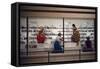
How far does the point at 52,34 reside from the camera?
296 cm

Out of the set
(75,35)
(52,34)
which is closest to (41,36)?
(52,34)

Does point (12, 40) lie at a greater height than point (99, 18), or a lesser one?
lesser

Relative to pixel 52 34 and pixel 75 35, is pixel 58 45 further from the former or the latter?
pixel 75 35

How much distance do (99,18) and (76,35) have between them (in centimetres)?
38

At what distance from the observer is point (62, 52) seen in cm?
301

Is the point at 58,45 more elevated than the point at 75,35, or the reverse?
the point at 75,35

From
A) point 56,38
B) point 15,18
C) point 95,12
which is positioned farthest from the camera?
point 95,12

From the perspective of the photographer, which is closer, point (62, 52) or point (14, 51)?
point (14, 51)

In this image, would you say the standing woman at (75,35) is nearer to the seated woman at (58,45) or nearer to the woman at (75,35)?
the woman at (75,35)

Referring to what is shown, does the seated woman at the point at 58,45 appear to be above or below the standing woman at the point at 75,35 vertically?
below

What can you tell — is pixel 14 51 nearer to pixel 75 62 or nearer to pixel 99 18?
pixel 75 62

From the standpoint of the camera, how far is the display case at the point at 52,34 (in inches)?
109

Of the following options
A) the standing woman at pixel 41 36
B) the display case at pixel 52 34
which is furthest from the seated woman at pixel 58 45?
the standing woman at pixel 41 36
